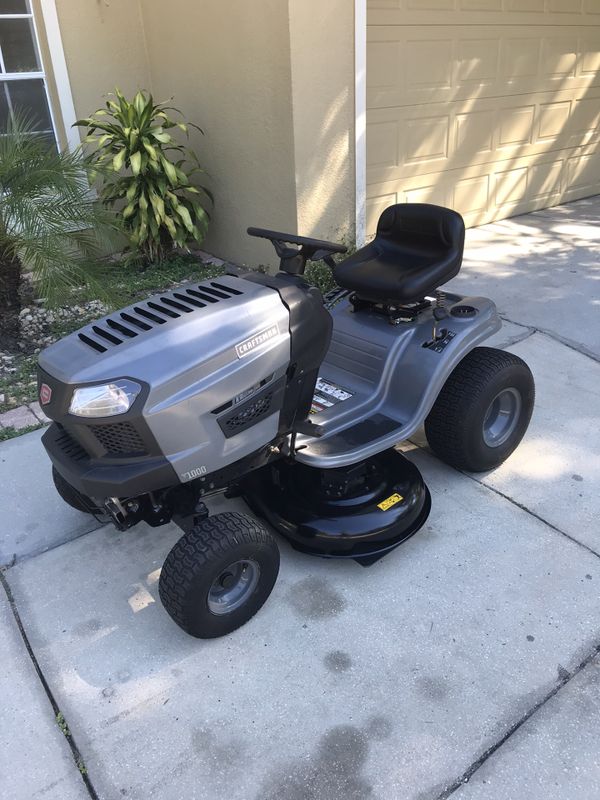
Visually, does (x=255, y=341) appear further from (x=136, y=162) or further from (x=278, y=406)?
(x=136, y=162)

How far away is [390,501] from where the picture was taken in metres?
2.45

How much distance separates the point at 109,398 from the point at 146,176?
3.84 meters

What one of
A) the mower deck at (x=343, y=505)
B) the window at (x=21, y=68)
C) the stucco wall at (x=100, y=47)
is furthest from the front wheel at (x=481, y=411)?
the window at (x=21, y=68)

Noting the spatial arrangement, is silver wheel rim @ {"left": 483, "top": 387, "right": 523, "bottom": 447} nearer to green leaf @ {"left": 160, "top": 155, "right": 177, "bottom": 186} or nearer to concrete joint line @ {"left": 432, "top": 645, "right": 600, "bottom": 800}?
concrete joint line @ {"left": 432, "top": 645, "right": 600, "bottom": 800}

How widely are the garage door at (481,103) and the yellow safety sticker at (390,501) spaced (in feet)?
12.6

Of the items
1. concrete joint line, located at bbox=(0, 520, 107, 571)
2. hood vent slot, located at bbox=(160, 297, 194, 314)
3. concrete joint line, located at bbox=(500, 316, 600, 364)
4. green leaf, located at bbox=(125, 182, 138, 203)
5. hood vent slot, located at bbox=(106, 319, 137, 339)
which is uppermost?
hood vent slot, located at bbox=(160, 297, 194, 314)

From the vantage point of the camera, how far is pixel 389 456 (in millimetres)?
2670

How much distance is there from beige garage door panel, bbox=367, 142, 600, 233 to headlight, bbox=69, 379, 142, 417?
4322 mm

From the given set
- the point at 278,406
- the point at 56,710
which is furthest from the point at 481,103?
the point at 56,710

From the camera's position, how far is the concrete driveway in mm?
1769

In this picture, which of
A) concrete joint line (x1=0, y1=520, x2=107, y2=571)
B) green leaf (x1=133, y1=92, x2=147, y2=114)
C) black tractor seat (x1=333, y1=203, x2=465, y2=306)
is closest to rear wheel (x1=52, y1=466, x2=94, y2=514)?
concrete joint line (x1=0, y1=520, x2=107, y2=571)

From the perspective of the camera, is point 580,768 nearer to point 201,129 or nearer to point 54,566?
point 54,566

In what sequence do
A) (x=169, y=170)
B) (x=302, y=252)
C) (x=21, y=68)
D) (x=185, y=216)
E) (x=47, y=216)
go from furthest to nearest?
(x=21, y=68) → (x=185, y=216) → (x=169, y=170) → (x=47, y=216) → (x=302, y=252)

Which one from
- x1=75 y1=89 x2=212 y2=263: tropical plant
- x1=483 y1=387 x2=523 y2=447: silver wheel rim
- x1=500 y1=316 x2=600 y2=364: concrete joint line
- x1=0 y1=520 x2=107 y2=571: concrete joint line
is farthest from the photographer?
x1=75 y1=89 x2=212 y2=263: tropical plant
